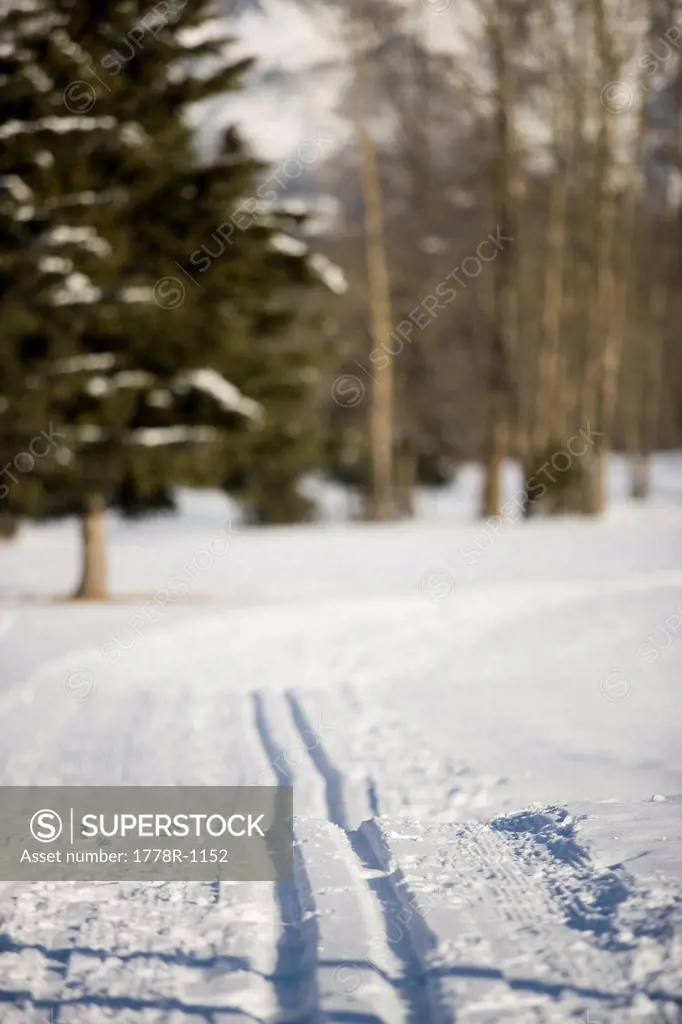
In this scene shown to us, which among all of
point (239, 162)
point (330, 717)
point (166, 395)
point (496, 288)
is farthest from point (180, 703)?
point (496, 288)

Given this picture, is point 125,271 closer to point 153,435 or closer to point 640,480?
point 153,435

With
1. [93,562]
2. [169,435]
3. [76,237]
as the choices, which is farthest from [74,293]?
[93,562]

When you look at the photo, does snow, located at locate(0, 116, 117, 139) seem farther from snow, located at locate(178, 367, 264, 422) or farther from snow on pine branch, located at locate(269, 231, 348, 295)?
snow, located at locate(178, 367, 264, 422)

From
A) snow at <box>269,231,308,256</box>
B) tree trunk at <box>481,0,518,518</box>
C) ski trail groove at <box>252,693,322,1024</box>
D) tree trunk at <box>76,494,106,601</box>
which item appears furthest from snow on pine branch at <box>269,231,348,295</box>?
ski trail groove at <box>252,693,322,1024</box>

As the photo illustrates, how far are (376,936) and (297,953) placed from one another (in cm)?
32

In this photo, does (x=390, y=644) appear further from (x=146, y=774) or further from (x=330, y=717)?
(x=146, y=774)

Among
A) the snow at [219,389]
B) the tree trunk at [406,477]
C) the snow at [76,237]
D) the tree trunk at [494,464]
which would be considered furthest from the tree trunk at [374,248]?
the snow at [76,237]

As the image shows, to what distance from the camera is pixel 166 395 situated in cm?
1245

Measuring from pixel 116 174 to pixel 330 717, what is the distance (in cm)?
829

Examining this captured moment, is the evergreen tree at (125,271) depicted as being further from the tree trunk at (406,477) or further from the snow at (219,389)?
the tree trunk at (406,477)

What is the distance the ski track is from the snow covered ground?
0.01 metres

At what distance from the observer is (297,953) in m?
3.94

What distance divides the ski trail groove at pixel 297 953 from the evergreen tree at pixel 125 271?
789 cm

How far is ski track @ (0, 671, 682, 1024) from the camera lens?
352 centimetres
